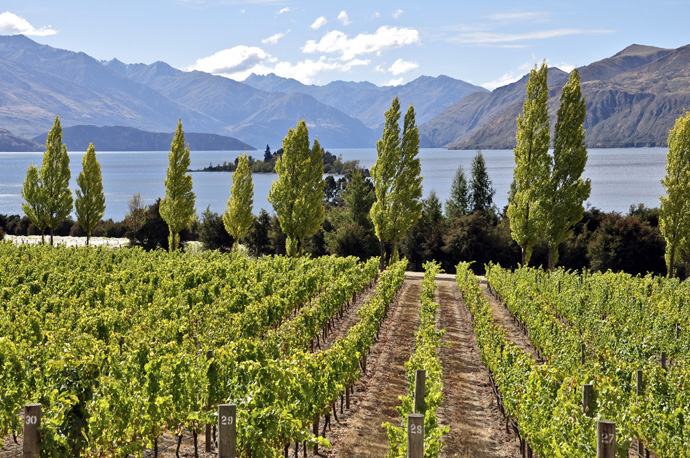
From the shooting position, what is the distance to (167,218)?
135ft

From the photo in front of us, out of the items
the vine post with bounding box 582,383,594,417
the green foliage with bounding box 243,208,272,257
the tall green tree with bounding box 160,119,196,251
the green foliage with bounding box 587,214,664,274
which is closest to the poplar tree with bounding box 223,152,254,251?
the tall green tree with bounding box 160,119,196,251

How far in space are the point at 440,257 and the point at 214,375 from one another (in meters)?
39.3

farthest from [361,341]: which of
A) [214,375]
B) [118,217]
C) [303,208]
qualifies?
[118,217]

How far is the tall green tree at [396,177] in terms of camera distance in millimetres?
36031

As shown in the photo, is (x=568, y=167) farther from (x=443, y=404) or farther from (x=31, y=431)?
(x=31, y=431)

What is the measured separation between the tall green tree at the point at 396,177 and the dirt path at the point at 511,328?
8.97 meters

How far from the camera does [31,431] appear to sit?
6270 mm

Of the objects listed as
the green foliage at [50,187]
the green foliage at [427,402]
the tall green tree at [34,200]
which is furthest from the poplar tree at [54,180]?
the green foliage at [427,402]

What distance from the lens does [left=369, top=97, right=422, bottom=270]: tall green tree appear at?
A: 36031 mm

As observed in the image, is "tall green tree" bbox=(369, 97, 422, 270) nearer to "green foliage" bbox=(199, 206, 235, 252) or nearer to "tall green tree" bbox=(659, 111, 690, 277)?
"tall green tree" bbox=(659, 111, 690, 277)

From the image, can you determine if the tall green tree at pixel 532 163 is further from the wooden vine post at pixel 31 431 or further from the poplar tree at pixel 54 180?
the poplar tree at pixel 54 180

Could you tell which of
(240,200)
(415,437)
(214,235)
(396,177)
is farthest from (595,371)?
(214,235)

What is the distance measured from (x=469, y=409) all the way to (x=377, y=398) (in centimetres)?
205

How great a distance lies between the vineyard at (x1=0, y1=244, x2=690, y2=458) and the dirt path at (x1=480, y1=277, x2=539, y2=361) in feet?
0.63
